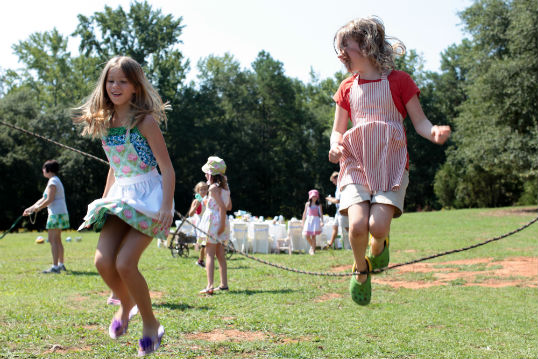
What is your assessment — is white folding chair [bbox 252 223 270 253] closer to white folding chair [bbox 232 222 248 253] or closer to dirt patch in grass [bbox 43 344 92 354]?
white folding chair [bbox 232 222 248 253]

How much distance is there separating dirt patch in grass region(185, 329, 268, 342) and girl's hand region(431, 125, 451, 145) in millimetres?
3567

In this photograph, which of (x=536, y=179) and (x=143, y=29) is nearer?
(x=536, y=179)

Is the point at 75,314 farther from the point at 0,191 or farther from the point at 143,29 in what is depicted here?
the point at 143,29

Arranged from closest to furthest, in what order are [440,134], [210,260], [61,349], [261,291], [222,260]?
1. [440,134]
2. [61,349]
3. [210,260]
4. [222,260]
5. [261,291]

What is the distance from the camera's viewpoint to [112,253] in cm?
415

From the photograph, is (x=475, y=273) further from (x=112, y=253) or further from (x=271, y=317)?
(x=112, y=253)

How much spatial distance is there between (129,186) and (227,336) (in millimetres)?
3026

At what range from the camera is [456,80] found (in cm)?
6231

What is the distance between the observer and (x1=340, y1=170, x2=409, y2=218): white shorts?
4324 millimetres

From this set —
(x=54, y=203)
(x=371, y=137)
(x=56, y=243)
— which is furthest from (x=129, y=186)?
(x=56, y=243)

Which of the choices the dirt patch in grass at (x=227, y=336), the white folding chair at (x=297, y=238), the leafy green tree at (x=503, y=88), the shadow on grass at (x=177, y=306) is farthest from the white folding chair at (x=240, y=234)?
the leafy green tree at (x=503, y=88)

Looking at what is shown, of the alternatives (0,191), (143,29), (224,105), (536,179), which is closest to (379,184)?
(536,179)

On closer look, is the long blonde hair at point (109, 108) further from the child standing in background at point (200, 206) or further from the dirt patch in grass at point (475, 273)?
the dirt patch in grass at point (475, 273)

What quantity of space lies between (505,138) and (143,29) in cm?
2907
